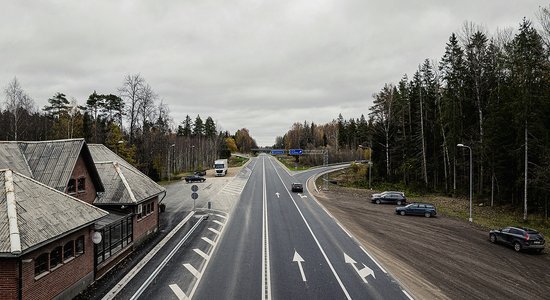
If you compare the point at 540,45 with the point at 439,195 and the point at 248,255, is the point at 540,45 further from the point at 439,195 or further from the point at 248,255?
the point at 248,255

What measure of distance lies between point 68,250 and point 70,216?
1.44 m

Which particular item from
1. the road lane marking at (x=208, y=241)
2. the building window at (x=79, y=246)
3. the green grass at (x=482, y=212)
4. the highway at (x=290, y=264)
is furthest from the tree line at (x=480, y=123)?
the building window at (x=79, y=246)

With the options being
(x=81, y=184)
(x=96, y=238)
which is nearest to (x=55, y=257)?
(x=96, y=238)

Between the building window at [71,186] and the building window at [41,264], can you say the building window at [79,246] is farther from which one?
the building window at [71,186]

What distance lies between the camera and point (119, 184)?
77.1 feet

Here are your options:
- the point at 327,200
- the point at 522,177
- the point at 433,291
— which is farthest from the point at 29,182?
the point at 522,177

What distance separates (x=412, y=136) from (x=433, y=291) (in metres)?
44.0

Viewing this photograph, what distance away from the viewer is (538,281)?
16.7 m

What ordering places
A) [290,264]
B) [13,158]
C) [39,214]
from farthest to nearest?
[13,158] → [290,264] → [39,214]

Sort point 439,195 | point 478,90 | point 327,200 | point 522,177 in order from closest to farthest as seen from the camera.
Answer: point 522,177 < point 478,90 < point 327,200 < point 439,195

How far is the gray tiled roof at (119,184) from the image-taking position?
22.4 meters

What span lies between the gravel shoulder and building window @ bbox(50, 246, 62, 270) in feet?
48.9

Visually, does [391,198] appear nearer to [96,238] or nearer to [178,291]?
[178,291]

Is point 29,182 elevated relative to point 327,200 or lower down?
elevated
